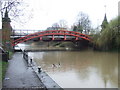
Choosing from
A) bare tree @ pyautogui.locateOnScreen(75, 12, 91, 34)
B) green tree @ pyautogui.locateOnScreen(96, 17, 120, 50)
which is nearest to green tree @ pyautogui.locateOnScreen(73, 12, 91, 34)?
bare tree @ pyautogui.locateOnScreen(75, 12, 91, 34)

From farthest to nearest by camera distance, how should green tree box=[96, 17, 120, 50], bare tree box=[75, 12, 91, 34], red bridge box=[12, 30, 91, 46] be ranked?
bare tree box=[75, 12, 91, 34] → red bridge box=[12, 30, 91, 46] → green tree box=[96, 17, 120, 50]

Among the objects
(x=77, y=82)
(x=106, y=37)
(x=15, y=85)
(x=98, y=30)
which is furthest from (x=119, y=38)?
(x=15, y=85)

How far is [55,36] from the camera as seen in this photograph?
30234mm

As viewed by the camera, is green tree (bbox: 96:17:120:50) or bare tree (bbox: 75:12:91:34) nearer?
green tree (bbox: 96:17:120:50)

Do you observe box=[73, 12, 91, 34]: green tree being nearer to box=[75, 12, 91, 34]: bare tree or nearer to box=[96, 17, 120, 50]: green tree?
box=[75, 12, 91, 34]: bare tree

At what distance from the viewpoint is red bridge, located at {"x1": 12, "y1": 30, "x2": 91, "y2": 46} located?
2837 cm

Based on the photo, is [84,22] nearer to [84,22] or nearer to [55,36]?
[84,22]

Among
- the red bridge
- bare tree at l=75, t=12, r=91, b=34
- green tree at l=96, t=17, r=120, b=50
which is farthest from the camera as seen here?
bare tree at l=75, t=12, r=91, b=34

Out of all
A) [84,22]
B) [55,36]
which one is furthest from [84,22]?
[55,36]

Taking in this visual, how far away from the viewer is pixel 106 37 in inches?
906

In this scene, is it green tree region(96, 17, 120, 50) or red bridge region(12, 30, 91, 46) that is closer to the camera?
green tree region(96, 17, 120, 50)

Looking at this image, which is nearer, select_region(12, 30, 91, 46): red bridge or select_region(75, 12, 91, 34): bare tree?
select_region(12, 30, 91, 46): red bridge

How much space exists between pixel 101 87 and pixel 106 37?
52.4ft

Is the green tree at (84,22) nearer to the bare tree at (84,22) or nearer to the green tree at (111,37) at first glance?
the bare tree at (84,22)
